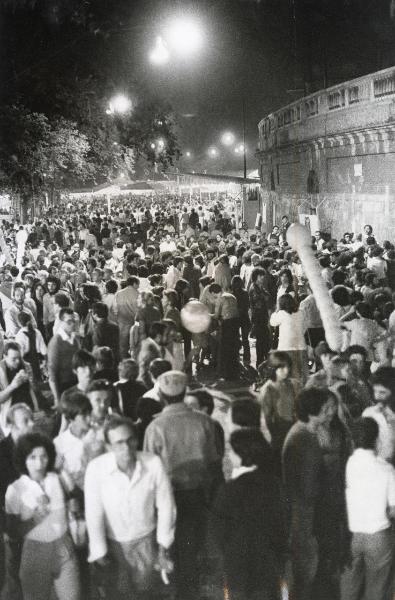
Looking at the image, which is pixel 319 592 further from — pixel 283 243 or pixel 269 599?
pixel 283 243

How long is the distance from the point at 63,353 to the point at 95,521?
3.71 meters

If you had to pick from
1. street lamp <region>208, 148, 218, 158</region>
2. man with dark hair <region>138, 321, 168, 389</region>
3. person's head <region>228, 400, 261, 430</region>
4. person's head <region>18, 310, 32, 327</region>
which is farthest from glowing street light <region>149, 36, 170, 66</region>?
street lamp <region>208, 148, 218, 158</region>

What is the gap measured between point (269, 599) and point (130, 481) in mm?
1365

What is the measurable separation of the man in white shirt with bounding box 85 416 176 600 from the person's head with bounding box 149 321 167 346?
3.20 meters

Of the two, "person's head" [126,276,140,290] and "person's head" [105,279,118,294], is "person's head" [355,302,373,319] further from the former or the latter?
"person's head" [105,279,118,294]

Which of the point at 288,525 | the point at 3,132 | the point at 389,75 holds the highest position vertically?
the point at 389,75

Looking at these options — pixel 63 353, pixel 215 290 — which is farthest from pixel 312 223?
pixel 63 353

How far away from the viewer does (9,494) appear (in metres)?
4.72

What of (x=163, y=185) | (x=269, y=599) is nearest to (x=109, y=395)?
(x=269, y=599)

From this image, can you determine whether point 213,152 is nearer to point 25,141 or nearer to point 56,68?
point 56,68

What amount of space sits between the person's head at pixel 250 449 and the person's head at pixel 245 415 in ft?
0.28

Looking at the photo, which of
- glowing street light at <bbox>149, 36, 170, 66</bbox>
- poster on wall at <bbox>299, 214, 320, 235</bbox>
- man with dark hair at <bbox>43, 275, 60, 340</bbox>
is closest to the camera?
man with dark hair at <bbox>43, 275, 60, 340</bbox>

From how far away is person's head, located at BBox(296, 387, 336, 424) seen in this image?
5.32 m

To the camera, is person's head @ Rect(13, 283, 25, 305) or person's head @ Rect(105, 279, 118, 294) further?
person's head @ Rect(105, 279, 118, 294)
